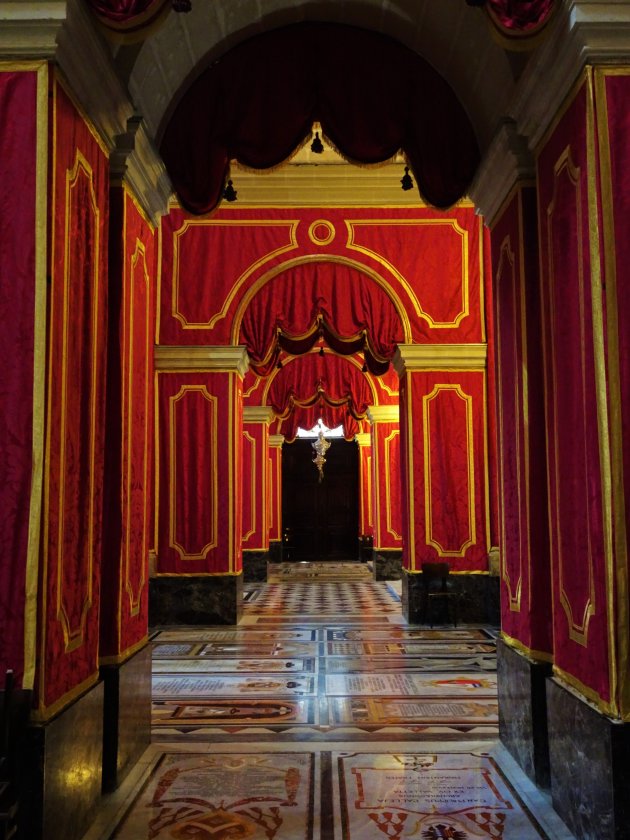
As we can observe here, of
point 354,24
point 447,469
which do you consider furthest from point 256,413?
point 354,24

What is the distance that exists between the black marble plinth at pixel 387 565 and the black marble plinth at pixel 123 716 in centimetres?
1083

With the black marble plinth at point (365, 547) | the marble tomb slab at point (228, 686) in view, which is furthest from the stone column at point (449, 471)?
the black marble plinth at point (365, 547)

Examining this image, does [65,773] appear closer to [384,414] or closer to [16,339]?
[16,339]

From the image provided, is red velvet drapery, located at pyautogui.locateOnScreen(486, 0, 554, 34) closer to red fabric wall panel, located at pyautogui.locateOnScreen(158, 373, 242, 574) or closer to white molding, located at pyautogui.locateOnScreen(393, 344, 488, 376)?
white molding, located at pyautogui.locateOnScreen(393, 344, 488, 376)

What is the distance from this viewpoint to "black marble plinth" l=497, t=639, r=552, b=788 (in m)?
3.70

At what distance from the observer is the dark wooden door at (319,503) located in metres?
21.5

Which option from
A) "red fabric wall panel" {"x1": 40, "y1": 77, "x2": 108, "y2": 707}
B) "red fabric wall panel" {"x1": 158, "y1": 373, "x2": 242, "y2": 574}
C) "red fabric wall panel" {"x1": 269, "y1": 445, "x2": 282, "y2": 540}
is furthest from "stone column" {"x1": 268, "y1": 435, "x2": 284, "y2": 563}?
"red fabric wall panel" {"x1": 40, "y1": 77, "x2": 108, "y2": 707}

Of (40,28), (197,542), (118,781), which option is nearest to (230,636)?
(197,542)

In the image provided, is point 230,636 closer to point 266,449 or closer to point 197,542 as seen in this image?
point 197,542

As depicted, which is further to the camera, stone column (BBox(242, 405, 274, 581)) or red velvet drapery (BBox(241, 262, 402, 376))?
stone column (BBox(242, 405, 274, 581))

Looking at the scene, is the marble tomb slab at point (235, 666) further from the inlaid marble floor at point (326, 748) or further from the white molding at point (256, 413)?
the white molding at point (256, 413)

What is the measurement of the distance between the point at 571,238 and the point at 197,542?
6.45 m

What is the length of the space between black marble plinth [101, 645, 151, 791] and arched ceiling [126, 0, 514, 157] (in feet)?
9.24

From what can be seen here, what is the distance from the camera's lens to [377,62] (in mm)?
4637
